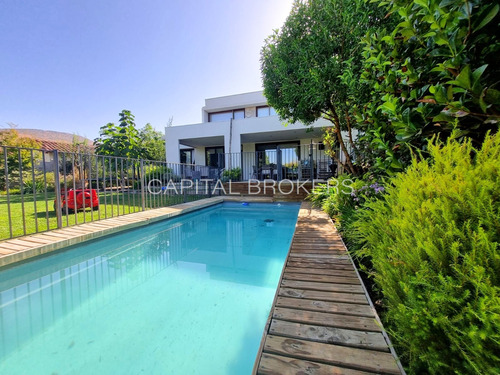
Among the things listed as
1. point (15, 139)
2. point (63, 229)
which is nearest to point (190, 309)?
point (63, 229)

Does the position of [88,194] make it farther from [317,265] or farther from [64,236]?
[317,265]

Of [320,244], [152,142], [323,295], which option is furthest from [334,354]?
[152,142]

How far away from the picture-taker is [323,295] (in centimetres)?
170

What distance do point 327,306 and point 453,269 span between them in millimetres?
891

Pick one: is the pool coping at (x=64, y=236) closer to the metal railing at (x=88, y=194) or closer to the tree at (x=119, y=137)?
the metal railing at (x=88, y=194)

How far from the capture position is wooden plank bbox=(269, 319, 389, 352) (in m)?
1.18

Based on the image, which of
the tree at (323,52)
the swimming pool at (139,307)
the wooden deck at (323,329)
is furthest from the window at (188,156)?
the wooden deck at (323,329)

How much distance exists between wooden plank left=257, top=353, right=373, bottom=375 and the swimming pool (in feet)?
1.98

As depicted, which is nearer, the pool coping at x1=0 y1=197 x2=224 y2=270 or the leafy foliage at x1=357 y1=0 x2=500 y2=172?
the leafy foliage at x1=357 y1=0 x2=500 y2=172

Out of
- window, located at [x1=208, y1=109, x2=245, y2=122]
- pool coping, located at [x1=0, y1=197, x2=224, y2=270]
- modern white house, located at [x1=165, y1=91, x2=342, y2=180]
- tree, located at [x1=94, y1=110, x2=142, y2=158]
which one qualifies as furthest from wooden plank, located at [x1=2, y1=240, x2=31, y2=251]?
window, located at [x1=208, y1=109, x2=245, y2=122]

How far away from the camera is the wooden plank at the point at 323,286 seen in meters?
1.75

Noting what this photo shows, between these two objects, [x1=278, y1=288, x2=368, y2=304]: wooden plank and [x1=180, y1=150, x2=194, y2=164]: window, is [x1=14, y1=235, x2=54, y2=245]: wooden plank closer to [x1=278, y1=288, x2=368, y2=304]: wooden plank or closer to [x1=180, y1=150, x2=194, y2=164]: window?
[x1=278, y1=288, x2=368, y2=304]: wooden plank

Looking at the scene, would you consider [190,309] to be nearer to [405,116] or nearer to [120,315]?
[120,315]

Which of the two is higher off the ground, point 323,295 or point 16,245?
point 16,245
